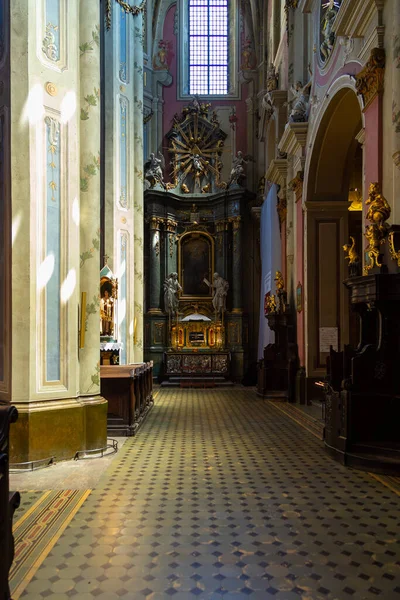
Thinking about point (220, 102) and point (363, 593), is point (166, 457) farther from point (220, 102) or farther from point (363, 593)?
point (220, 102)

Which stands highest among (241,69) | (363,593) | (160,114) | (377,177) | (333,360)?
(241,69)

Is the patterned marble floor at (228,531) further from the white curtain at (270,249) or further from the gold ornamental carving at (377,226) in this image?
the white curtain at (270,249)

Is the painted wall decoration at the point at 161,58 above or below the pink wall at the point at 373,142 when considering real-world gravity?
above

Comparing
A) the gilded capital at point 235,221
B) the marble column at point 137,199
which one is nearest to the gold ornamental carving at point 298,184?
the marble column at point 137,199

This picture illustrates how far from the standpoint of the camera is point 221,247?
20.8 meters

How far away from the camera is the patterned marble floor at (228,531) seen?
3.69 metres

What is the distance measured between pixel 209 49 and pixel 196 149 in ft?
13.7

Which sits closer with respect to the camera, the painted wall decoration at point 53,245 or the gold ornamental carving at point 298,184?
the painted wall decoration at point 53,245

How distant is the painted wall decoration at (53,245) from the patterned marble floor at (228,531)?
1554 millimetres

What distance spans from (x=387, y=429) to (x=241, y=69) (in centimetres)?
1787

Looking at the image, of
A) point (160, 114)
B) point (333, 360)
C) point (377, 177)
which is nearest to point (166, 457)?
point (333, 360)

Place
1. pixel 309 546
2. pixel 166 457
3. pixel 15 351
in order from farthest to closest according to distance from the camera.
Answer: pixel 166 457, pixel 15 351, pixel 309 546

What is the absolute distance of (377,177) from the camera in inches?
312

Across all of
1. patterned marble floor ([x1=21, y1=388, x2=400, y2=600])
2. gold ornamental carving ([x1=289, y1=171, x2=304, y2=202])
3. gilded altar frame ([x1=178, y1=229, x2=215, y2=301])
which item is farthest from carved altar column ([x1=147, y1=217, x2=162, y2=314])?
patterned marble floor ([x1=21, y1=388, x2=400, y2=600])
